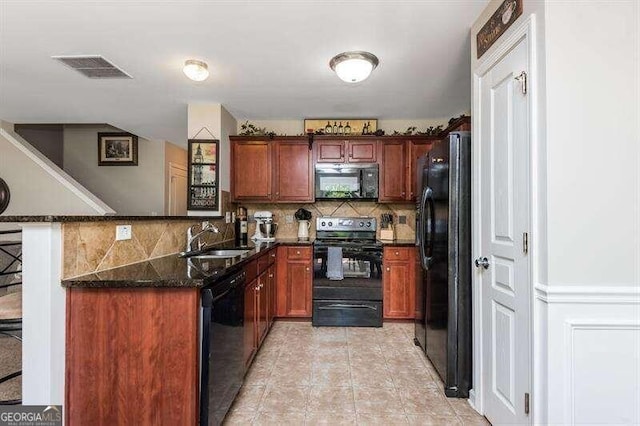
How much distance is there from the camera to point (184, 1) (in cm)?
194

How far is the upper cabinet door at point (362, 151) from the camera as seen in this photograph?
4.01m

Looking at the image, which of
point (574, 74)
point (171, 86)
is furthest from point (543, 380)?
point (171, 86)

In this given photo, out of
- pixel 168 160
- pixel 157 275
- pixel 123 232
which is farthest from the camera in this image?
pixel 168 160

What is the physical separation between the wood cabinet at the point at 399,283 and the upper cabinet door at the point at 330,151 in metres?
1.23

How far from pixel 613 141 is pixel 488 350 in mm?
1252

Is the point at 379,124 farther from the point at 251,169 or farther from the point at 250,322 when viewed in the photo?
the point at 250,322

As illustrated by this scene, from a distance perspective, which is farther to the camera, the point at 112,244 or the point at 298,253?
the point at 298,253

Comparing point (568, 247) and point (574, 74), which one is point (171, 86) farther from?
point (568, 247)

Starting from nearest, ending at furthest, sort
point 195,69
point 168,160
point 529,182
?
1. point 529,182
2. point 195,69
3. point 168,160

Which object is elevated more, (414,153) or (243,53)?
(243,53)

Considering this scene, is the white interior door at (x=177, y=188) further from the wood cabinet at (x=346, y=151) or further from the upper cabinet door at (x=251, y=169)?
the wood cabinet at (x=346, y=151)

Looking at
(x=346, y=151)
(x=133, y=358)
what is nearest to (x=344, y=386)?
(x=133, y=358)

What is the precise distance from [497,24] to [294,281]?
Answer: 2.96 meters

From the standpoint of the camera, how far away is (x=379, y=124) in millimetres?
4266
